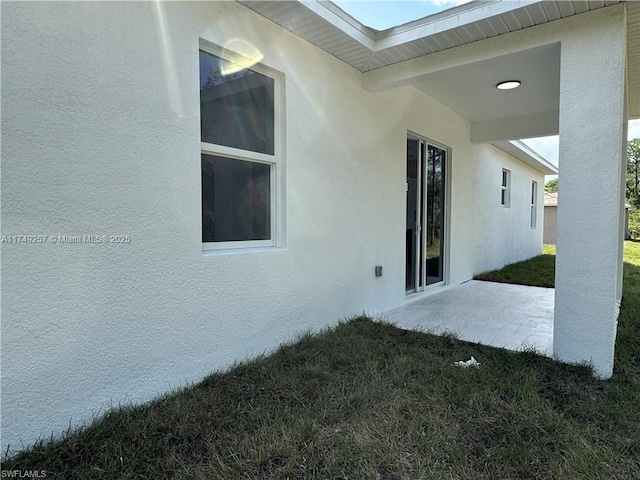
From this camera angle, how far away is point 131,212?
243 cm

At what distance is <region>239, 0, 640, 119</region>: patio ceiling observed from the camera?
3.13 meters

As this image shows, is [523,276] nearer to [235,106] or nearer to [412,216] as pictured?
[412,216]

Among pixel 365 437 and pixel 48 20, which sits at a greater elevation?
pixel 48 20

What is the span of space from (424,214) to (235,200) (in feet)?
12.9

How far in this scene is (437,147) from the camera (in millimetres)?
6574

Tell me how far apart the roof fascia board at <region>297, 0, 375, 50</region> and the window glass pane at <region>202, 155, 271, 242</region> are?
4.72 ft

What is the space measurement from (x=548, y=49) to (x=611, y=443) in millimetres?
3249

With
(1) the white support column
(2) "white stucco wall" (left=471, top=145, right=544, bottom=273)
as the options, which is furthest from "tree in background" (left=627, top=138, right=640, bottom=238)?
(1) the white support column

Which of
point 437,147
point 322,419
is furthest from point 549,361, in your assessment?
point 437,147

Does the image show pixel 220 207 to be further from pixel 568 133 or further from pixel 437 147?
pixel 437 147

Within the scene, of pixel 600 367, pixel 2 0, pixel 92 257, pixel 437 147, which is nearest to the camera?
pixel 2 0

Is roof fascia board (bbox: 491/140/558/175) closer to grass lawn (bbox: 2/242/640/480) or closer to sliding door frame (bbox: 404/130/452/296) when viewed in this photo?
sliding door frame (bbox: 404/130/452/296)

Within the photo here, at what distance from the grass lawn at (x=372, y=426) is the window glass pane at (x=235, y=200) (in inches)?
46.3

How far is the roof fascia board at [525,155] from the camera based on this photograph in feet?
30.1
